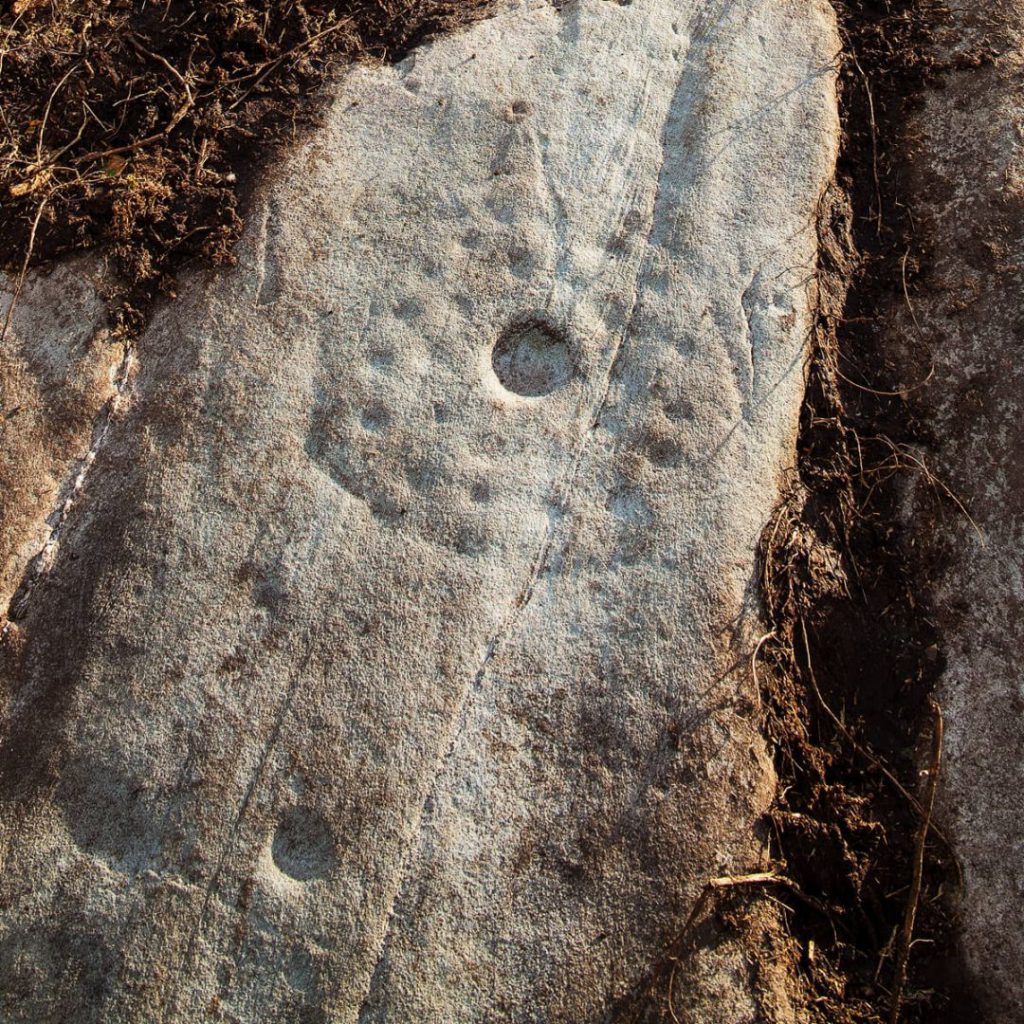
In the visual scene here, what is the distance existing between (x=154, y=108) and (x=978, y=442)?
2.54 metres

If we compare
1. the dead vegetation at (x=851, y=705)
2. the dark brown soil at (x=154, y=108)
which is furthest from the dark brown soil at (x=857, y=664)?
the dark brown soil at (x=154, y=108)

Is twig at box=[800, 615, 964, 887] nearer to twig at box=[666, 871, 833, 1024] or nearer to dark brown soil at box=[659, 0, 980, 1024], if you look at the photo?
A: dark brown soil at box=[659, 0, 980, 1024]

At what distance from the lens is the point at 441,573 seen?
7.68ft

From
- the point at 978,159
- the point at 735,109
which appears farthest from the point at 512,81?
the point at 978,159

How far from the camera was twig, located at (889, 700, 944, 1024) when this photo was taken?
2.03m

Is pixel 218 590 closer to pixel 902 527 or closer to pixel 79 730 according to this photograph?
pixel 79 730

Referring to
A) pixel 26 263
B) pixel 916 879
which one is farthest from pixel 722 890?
pixel 26 263

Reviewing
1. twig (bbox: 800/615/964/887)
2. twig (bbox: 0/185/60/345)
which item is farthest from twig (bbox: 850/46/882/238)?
twig (bbox: 0/185/60/345)

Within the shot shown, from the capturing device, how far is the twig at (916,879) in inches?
79.8

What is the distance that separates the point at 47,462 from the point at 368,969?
151 cm

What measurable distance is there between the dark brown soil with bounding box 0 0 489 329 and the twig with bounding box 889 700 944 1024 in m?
2.24

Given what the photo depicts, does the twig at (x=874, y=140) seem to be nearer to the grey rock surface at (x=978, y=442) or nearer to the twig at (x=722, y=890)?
the grey rock surface at (x=978, y=442)

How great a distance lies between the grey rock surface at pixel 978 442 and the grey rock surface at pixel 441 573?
38 cm

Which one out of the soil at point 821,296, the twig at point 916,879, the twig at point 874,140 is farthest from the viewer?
the twig at point 874,140
